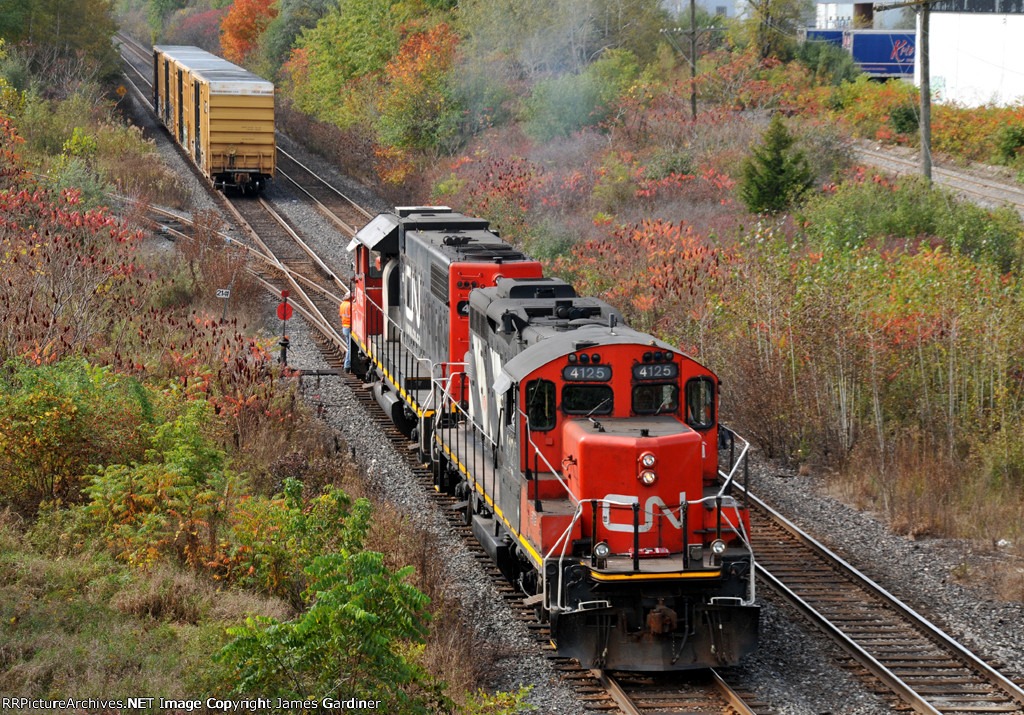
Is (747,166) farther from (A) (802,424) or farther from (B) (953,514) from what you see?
(B) (953,514)

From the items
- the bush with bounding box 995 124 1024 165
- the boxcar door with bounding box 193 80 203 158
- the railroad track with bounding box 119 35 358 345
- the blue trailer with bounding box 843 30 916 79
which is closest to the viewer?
the railroad track with bounding box 119 35 358 345

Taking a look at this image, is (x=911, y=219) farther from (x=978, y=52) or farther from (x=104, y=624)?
(x=978, y=52)

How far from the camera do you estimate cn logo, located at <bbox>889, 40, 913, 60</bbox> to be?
62625 mm

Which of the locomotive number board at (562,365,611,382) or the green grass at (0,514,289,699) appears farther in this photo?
the locomotive number board at (562,365,611,382)

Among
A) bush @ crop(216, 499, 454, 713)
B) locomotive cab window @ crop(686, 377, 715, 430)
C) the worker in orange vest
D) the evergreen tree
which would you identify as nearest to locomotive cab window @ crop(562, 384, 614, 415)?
locomotive cab window @ crop(686, 377, 715, 430)

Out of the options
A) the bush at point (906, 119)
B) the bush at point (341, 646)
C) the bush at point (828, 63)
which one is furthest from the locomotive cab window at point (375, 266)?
the bush at point (828, 63)

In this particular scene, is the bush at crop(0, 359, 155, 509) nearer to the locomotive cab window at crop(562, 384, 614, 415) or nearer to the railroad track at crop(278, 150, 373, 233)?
the locomotive cab window at crop(562, 384, 614, 415)

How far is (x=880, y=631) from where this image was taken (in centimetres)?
1145

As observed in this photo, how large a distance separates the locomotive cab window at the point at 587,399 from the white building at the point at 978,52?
3681cm

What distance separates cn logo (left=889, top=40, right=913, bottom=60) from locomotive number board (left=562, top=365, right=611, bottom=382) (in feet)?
192

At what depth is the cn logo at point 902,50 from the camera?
62.6m

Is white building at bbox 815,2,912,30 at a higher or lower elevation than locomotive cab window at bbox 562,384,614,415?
higher

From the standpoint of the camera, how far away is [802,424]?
16.9 m

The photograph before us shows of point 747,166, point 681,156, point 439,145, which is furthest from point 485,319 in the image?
point 439,145
